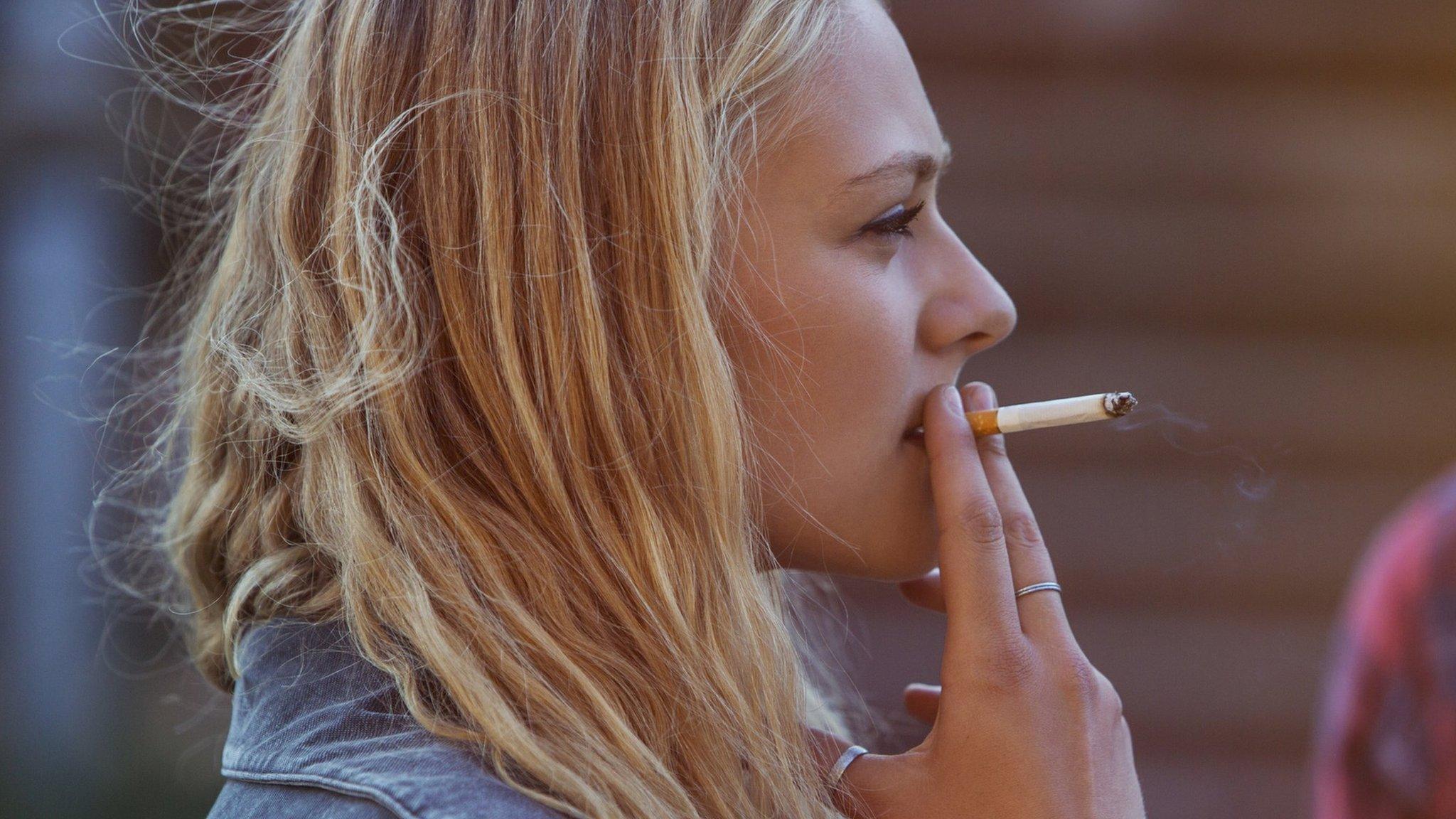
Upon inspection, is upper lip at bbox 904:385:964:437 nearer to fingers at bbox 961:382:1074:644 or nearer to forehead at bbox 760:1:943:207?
fingers at bbox 961:382:1074:644

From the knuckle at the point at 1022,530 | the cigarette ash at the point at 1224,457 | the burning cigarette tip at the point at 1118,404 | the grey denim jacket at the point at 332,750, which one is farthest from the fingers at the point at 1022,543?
the cigarette ash at the point at 1224,457

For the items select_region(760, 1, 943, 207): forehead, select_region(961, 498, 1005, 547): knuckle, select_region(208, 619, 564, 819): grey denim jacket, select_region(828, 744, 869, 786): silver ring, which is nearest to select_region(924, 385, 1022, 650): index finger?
select_region(961, 498, 1005, 547): knuckle

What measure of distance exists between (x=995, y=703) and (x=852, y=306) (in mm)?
419

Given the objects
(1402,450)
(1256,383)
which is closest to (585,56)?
(1256,383)

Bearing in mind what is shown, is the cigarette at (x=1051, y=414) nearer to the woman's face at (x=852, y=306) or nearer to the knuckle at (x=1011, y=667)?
the woman's face at (x=852, y=306)

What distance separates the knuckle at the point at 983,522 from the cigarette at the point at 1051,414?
93 mm

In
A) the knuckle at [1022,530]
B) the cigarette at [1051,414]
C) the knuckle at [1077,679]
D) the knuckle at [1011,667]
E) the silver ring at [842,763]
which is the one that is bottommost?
the silver ring at [842,763]

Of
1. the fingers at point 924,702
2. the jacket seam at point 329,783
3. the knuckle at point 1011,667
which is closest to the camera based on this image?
the jacket seam at point 329,783

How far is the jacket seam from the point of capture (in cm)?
79

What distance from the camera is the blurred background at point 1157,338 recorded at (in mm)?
2467

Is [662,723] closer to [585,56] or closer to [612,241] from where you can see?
[612,241]

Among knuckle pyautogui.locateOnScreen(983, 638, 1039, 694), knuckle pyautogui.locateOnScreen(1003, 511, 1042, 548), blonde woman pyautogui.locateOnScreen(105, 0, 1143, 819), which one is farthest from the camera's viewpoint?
knuckle pyautogui.locateOnScreen(1003, 511, 1042, 548)

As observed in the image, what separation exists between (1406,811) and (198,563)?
1.57 meters

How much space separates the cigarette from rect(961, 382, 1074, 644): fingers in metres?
0.02
